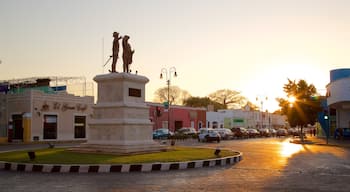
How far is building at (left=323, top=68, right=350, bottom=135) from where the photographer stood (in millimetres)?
42031

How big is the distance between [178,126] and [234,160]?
55.0 meters

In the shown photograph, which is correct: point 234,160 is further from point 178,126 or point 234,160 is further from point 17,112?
point 178,126

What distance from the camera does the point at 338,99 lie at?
42.8 m

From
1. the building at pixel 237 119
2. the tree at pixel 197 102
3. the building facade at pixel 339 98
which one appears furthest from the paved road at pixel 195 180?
the tree at pixel 197 102

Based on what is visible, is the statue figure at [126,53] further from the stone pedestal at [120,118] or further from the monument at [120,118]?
the stone pedestal at [120,118]

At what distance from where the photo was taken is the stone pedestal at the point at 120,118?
20719mm

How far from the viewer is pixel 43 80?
54.2 meters

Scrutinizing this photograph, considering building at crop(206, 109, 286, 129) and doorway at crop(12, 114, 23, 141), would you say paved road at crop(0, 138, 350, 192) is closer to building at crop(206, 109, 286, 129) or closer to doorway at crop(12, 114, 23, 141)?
doorway at crop(12, 114, 23, 141)

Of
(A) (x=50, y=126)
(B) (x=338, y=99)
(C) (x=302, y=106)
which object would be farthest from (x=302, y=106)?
(A) (x=50, y=126)

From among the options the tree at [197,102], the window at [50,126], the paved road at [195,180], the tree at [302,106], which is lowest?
the paved road at [195,180]

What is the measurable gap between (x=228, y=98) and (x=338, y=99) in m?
72.9

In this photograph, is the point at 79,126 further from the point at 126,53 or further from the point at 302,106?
the point at 126,53

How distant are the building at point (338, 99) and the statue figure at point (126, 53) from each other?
2731cm

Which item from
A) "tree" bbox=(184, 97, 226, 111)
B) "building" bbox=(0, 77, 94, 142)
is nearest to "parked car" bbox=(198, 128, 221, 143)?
"building" bbox=(0, 77, 94, 142)
